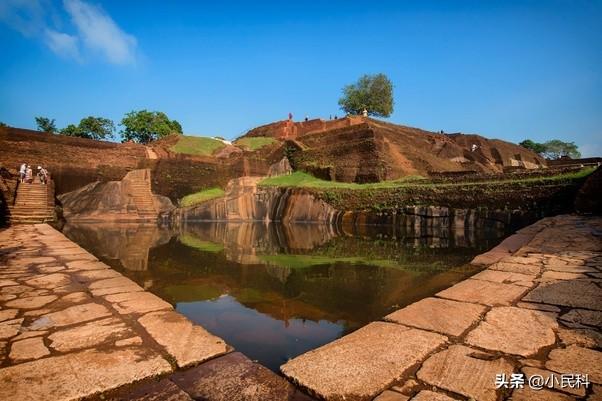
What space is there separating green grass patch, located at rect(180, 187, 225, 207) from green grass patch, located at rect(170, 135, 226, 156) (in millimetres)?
3124

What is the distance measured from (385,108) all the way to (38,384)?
33762 millimetres

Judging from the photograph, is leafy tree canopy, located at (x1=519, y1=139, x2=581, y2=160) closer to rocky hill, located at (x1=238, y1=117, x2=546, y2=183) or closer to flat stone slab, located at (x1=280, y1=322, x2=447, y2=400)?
rocky hill, located at (x1=238, y1=117, x2=546, y2=183)

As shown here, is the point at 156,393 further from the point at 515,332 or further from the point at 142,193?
the point at 142,193

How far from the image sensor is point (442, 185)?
11.7 m

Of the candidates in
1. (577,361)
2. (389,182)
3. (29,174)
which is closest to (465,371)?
(577,361)

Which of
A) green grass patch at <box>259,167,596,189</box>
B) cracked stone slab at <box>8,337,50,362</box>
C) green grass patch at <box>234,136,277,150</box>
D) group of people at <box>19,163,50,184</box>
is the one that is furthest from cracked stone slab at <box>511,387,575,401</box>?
green grass patch at <box>234,136,277,150</box>

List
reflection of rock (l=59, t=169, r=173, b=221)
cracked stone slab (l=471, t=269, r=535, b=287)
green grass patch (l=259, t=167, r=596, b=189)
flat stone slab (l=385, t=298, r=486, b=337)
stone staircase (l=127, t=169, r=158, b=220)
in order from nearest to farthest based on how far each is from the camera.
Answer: flat stone slab (l=385, t=298, r=486, b=337) → cracked stone slab (l=471, t=269, r=535, b=287) → green grass patch (l=259, t=167, r=596, b=189) → reflection of rock (l=59, t=169, r=173, b=221) → stone staircase (l=127, t=169, r=158, b=220)

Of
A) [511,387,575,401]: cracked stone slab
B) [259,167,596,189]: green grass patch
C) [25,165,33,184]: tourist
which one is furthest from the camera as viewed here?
[25,165,33,184]: tourist

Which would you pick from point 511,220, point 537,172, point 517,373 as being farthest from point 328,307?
point 537,172

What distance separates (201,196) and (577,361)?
17.1 m

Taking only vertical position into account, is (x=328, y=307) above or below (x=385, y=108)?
below

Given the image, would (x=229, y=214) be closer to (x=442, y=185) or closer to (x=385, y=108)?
(x=442, y=185)

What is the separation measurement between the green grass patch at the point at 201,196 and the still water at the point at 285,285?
10.1 meters

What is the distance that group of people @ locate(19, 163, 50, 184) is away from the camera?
13.8m
